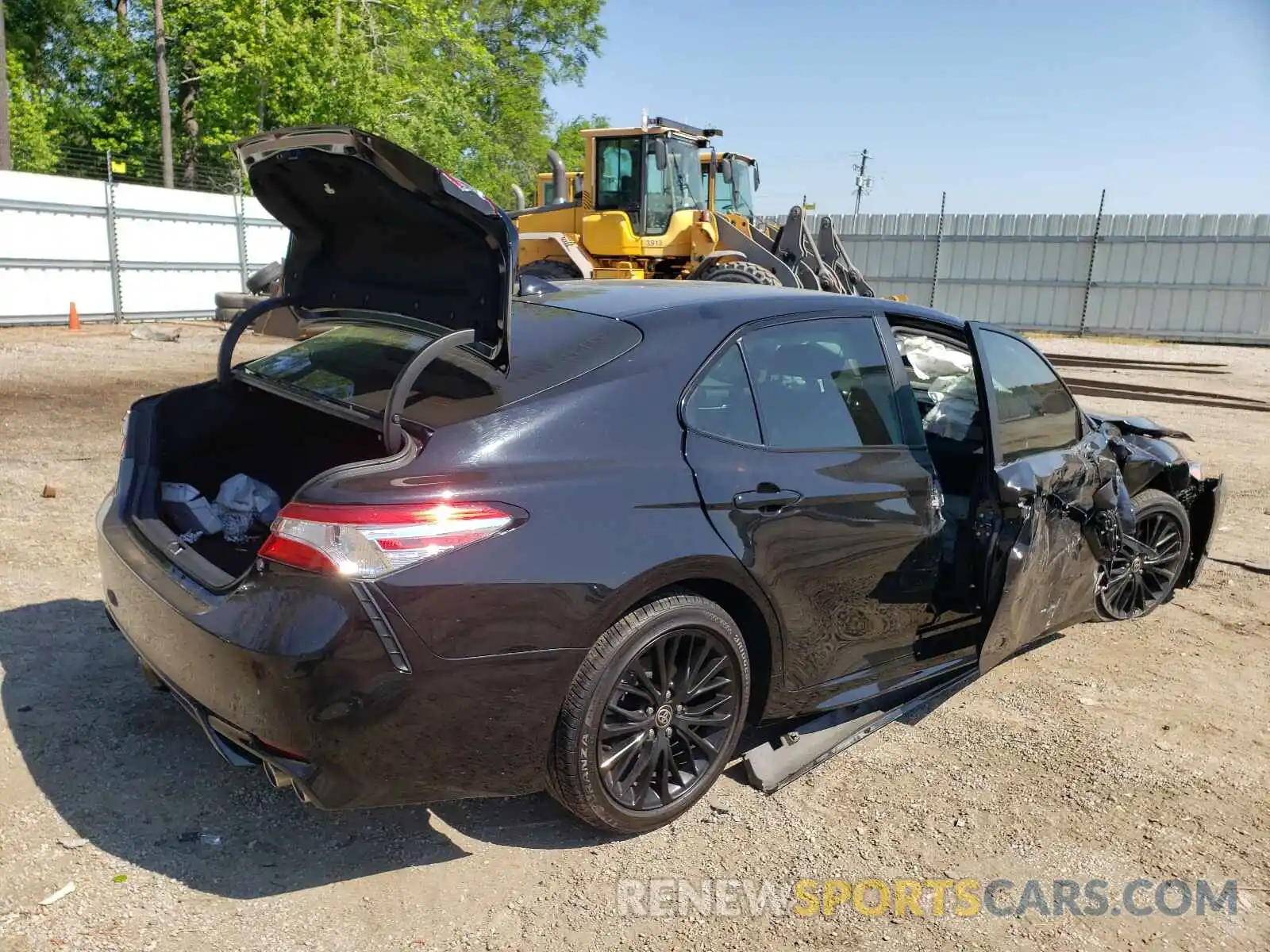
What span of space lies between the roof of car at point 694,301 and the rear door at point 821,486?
7 cm

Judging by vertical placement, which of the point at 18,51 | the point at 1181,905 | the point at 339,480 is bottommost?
the point at 1181,905

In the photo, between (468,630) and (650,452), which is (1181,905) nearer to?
(650,452)

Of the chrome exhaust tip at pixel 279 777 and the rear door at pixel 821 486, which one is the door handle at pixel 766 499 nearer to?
the rear door at pixel 821 486

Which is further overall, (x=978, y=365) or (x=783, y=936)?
(x=978, y=365)

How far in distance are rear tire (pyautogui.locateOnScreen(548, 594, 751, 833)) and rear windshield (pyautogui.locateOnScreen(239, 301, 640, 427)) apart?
74cm

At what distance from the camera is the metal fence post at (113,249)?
698 inches

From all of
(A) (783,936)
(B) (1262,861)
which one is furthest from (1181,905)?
(A) (783,936)

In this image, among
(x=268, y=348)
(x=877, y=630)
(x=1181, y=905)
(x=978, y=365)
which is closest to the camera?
(x=1181, y=905)

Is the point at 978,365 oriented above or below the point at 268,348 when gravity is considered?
above

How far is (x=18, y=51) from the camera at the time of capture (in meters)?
31.1

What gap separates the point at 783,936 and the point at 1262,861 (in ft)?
5.18

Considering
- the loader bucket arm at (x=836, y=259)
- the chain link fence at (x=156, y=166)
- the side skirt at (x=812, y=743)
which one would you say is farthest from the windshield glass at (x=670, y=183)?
the chain link fence at (x=156, y=166)

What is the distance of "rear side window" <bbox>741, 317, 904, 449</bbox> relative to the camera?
3.29 meters

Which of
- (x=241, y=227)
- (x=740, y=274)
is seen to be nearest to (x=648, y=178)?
(x=740, y=274)
